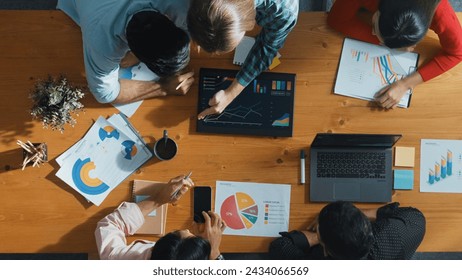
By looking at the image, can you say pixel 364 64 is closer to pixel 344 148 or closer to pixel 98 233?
pixel 344 148

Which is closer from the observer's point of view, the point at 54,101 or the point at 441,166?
the point at 54,101

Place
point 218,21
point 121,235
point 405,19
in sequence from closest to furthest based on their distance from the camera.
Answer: point 218,21
point 405,19
point 121,235

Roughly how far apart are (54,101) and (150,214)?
0.48 m

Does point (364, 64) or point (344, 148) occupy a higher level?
point (364, 64)

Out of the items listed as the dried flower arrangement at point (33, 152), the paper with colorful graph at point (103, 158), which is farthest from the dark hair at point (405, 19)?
the dried flower arrangement at point (33, 152)

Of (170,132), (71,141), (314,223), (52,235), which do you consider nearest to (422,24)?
(314,223)

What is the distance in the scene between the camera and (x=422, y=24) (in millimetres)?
1359

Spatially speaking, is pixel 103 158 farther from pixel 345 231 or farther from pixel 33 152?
pixel 345 231

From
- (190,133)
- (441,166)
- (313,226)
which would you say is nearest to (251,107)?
(190,133)

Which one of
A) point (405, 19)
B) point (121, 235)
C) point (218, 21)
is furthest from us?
point (121, 235)

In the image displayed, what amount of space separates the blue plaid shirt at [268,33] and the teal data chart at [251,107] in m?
0.08

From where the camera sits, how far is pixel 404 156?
5.06ft

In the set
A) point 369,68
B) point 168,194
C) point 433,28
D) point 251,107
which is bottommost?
point 168,194
